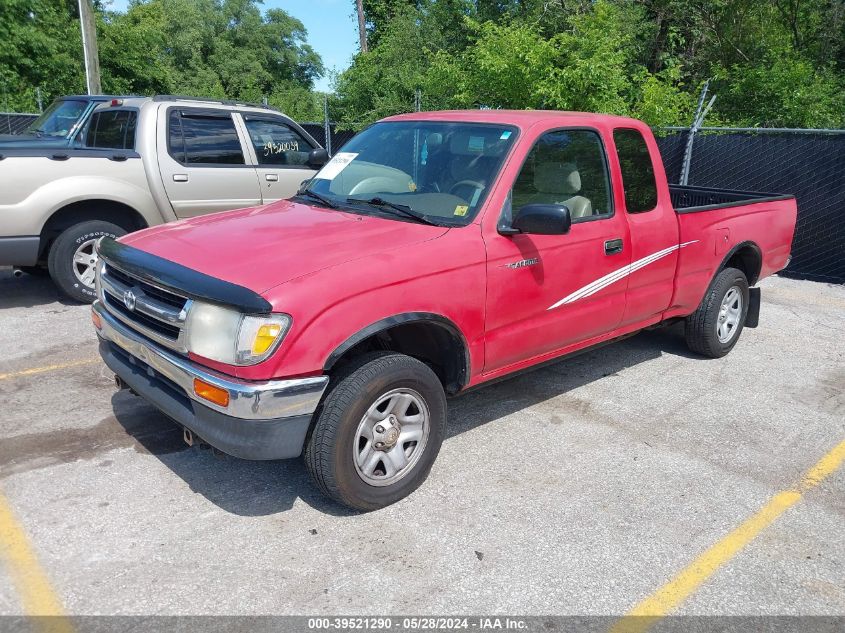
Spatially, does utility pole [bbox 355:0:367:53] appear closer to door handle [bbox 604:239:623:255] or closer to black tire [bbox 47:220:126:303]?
black tire [bbox 47:220:126:303]

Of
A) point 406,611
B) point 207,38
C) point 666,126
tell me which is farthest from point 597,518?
point 207,38

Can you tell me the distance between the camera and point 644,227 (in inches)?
187

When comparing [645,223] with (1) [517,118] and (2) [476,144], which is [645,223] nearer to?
(1) [517,118]

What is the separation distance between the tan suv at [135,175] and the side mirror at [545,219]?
A: 9.12ft

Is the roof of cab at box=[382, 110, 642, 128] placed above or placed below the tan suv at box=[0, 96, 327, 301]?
above

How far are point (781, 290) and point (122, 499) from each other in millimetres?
7946

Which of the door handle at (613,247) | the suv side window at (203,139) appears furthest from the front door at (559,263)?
the suv side window at (203,139)

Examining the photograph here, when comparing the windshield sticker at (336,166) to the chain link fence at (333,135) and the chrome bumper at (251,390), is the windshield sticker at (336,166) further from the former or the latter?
the chain link fence at (333,135)

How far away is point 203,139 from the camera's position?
24.2 feet

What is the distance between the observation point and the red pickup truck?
3055 millimetres

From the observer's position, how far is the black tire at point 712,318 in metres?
5.69

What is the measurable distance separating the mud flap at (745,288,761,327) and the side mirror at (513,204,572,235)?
3.16 meters

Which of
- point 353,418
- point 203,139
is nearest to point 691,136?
point 203,139

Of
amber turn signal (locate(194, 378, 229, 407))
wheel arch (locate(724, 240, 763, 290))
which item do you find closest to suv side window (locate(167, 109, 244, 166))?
amber turn signal (locate(194, 378, 229, 407))
